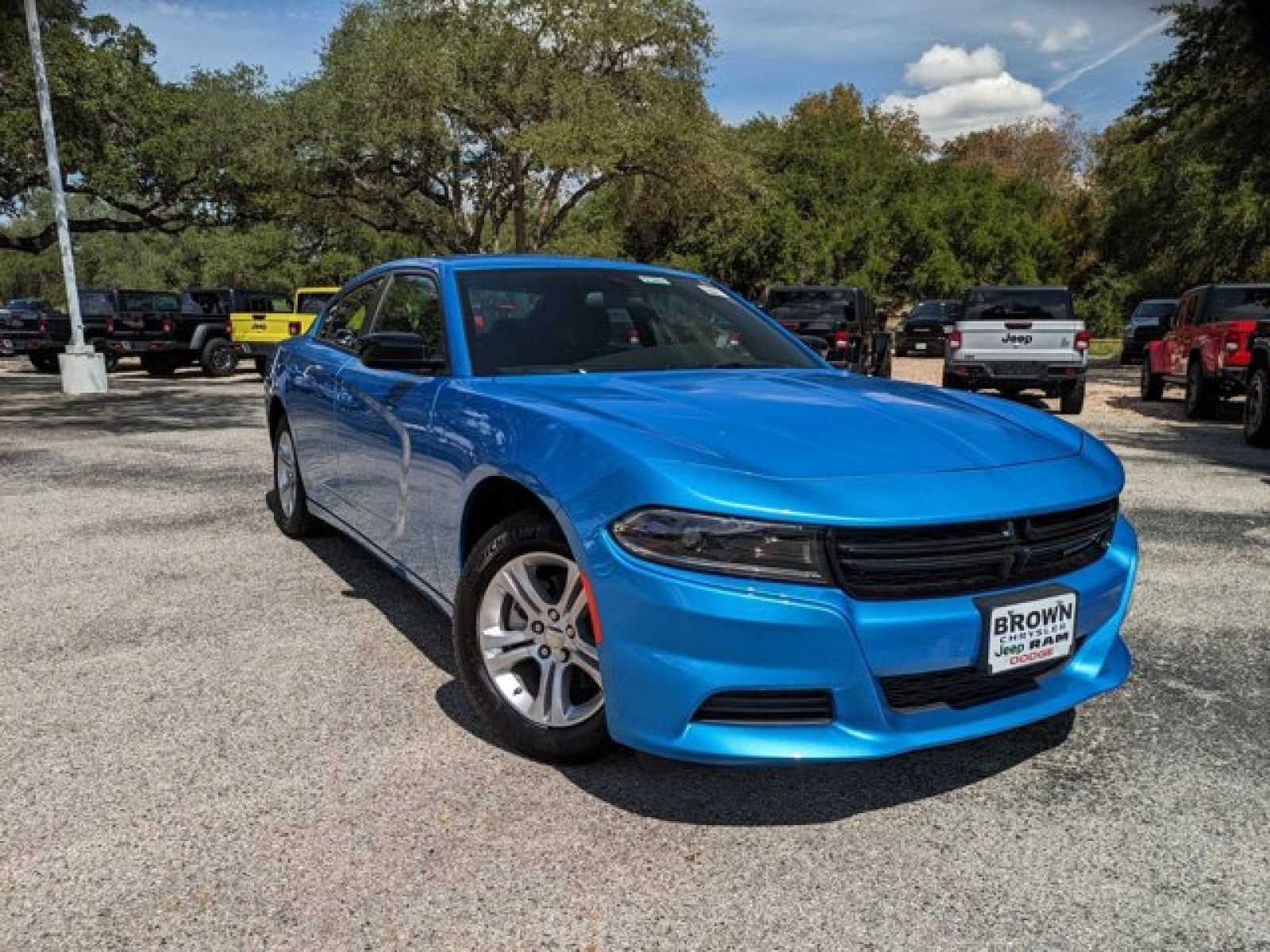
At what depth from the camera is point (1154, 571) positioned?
541 cm

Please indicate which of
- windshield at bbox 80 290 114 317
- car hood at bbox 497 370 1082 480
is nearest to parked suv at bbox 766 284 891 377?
car hood at bbox 497 370 1082 480

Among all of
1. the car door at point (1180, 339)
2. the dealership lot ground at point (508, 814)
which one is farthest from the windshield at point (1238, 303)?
the dealership lot ground at point (508, 814)

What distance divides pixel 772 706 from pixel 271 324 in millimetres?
19475

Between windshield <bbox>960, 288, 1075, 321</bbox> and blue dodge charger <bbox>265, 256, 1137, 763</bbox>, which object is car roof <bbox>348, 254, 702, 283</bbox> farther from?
windshield <bbox>960, 288, 1075, 321</bbox>

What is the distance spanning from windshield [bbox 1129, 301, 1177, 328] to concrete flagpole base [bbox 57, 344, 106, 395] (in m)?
23.7

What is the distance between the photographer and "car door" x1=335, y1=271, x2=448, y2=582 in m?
3.73

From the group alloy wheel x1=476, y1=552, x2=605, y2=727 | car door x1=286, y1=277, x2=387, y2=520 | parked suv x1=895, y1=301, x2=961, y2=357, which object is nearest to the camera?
alloy wheel x1=476, y1=552, x2=605, y2=727

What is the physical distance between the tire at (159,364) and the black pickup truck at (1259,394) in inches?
779

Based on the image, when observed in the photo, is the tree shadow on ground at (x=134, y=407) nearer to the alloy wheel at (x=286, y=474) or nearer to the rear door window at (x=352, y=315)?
the alloy wheel at (x=286, y=474)

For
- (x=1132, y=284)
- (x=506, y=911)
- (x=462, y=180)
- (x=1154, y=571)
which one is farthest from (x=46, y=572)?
(x=1132, y=284)

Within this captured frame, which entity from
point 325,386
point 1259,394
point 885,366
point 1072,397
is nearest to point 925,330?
point 885,366

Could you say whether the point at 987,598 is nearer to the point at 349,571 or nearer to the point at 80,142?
the point at 349,571

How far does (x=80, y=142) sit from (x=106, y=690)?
64.5ft

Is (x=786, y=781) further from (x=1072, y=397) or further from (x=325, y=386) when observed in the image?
(x=1072, y=397)
